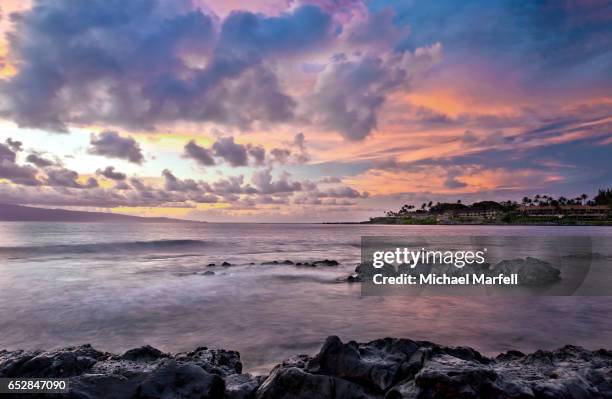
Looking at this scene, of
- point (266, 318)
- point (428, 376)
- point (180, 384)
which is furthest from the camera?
point (266, 318)

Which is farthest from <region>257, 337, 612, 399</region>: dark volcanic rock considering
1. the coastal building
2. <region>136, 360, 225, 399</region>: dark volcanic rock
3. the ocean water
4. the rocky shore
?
the coastal building

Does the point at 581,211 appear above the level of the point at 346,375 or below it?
above

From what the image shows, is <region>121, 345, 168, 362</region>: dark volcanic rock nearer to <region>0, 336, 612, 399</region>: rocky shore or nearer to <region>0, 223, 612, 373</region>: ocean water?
<region>0, 336, 612, 399</region>: rocky shore

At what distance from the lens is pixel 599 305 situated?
42.0ft

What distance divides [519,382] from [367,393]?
207 cm

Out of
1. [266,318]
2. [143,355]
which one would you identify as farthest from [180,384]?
[266,318]

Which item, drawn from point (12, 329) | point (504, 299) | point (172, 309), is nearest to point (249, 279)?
point (172, 309)

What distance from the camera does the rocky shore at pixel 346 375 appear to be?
4.65 metres

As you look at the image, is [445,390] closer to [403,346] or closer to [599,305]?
[403,346]

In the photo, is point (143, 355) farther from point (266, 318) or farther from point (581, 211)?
point (581, 211)

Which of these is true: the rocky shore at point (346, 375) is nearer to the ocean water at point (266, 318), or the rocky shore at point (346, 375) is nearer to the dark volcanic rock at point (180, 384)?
the dark volcanic rock at point (180, 384)

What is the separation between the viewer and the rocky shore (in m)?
4.65

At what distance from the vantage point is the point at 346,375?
17.4 feet

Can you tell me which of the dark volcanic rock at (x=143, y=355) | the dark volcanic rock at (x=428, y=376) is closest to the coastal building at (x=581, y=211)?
the dark volcanic rock at (x=428, y=376)
